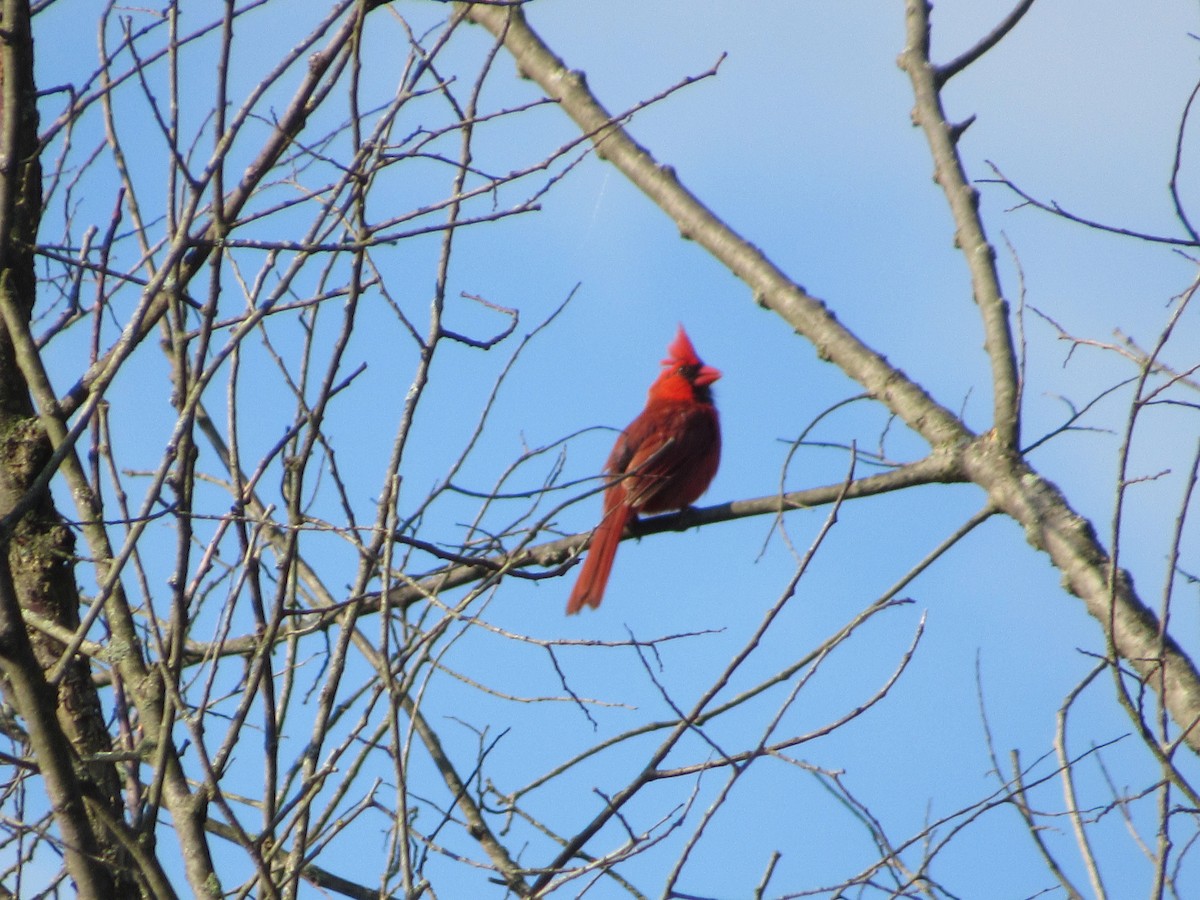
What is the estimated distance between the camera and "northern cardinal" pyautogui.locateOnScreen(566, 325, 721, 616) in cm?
579

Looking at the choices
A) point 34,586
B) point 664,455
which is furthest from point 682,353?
point 34,586

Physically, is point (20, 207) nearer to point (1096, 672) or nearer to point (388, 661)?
point (388, 661)

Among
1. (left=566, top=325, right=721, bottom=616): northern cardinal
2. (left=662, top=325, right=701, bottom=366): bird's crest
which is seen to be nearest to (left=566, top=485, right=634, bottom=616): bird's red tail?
(left=566, top=325, right=721, bottom=616): northern cardinal

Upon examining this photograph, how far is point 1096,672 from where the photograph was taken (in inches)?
134

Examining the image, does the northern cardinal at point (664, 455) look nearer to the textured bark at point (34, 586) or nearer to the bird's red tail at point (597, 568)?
the bird's red tail at point (597, 568)

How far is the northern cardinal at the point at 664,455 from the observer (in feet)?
19.0

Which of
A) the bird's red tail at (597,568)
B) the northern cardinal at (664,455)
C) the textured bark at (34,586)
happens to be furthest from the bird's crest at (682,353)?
the textured bark at (34,586)

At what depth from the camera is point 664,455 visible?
623cm

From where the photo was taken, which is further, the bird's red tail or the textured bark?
the bird's red tail

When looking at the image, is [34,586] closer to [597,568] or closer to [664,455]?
[597,568]

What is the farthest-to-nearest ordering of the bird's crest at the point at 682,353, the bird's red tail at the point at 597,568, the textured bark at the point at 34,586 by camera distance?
the bird's crest at the point at 682,353 < the bird's red tail at the point at 597,568 < the textured bark at the point at 34,586

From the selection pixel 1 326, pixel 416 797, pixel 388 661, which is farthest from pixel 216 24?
pixel 416 797

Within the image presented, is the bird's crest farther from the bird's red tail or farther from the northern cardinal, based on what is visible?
the bird's red tail

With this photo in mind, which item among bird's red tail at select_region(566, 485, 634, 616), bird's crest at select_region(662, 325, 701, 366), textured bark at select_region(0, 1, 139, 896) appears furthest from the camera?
bird's crest at select_region(662, 325, 701, 366)
